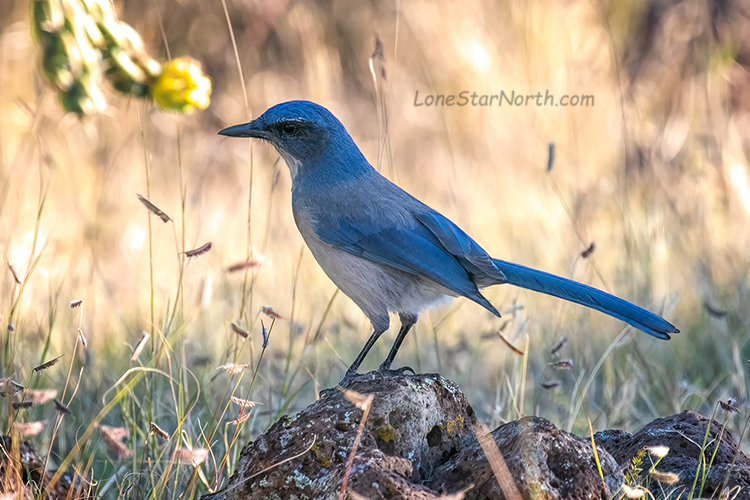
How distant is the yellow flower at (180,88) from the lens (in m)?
3.43

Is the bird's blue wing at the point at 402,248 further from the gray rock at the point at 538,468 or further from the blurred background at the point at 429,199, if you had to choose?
the gray rock at the point at 538,468

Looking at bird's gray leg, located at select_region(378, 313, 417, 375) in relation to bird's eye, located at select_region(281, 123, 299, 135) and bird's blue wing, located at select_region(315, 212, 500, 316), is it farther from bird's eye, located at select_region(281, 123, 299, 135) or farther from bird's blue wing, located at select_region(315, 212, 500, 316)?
bird's eye, located at select_region(281, 123, 299, 135)

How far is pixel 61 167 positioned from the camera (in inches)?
306

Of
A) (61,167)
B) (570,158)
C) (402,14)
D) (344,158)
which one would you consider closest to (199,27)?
(402,14)

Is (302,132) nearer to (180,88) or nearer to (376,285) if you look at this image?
(180,88)

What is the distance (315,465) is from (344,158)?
71.9 inches

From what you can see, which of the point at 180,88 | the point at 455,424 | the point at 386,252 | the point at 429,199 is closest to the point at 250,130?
the point at 180,88

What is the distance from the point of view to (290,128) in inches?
157

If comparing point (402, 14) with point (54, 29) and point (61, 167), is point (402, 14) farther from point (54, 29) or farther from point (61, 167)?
point (54, 29)

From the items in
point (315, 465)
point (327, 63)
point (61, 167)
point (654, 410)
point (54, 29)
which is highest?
point (327, 63)

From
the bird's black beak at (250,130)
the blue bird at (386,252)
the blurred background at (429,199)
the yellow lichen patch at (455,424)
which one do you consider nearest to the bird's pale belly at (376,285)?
the blue bird at (386,252)

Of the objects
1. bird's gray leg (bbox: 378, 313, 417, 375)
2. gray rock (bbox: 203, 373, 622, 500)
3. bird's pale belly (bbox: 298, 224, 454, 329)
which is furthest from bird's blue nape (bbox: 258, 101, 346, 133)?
gray rock (bbox: 203, 373, 622, 500)

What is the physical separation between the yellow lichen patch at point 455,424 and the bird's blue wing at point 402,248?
77 centimetres

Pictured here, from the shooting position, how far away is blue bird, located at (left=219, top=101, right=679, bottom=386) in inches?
138
